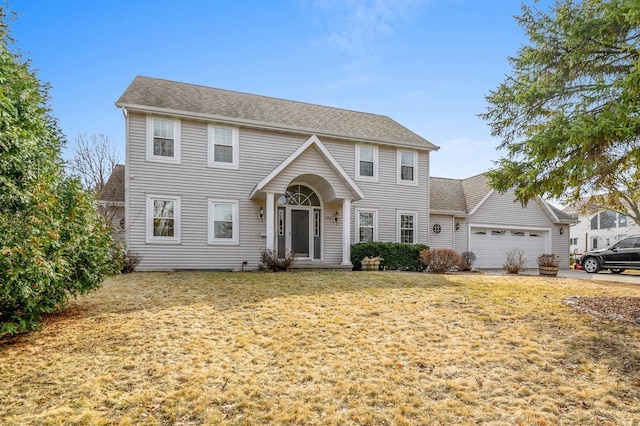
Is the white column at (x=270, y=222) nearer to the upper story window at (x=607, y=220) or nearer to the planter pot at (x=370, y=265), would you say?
the planter pot at (x=370, y=265)

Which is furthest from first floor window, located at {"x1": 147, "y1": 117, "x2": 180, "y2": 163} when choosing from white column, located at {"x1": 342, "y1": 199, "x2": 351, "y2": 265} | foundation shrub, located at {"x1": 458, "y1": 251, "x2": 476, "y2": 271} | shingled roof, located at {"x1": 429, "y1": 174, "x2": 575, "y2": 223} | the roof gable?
shingled roof, located at {"x1": 429, "y1": 174, "x2": 575, "y2": 223}

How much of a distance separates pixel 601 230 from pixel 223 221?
38.7 meters

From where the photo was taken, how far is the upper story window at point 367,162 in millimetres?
15969

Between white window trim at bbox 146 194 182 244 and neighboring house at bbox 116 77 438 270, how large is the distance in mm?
36

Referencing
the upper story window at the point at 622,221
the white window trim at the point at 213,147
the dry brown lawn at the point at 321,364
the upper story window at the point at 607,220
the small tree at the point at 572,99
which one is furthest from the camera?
the upper story window at the point at 607,220

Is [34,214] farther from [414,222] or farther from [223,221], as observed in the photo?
[414,222]

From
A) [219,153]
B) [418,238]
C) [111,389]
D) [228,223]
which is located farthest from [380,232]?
[111,389]

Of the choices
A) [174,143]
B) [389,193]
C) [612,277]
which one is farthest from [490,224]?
[174,143]

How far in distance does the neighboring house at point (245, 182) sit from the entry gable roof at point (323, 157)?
4 cm

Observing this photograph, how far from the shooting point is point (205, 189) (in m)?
13.6

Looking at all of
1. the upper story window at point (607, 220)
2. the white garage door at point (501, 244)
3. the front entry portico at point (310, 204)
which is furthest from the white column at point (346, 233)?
the upper story window at point (607, 220)

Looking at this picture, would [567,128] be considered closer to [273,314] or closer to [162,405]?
[273,314]

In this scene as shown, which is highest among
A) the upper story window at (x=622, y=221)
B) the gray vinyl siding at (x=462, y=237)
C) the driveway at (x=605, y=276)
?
the upper story window at (x=622, y=221)

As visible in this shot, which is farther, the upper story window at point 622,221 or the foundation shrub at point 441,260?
the upper story window at point 622,221
